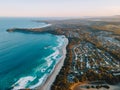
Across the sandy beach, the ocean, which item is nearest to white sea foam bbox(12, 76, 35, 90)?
the ocean

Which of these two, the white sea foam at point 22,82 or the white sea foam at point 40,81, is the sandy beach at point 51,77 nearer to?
the white sea foam at point 40,81

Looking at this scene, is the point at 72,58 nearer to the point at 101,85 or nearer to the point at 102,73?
the point at 102,73

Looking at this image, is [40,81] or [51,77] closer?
[40,81]

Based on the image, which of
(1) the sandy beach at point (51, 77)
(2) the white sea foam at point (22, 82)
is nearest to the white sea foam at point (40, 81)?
(1) the sandy beach at point (51, 77)

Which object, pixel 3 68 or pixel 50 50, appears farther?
pixel 50 50

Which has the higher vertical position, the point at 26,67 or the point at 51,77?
the point at 51,77

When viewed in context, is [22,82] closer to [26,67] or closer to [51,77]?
[51,77]

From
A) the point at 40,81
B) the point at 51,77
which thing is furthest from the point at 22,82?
the point at 51,77

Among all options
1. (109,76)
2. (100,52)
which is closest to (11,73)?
(109,76)

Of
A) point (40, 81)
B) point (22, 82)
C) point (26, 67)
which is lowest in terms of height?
point (26, 67)
